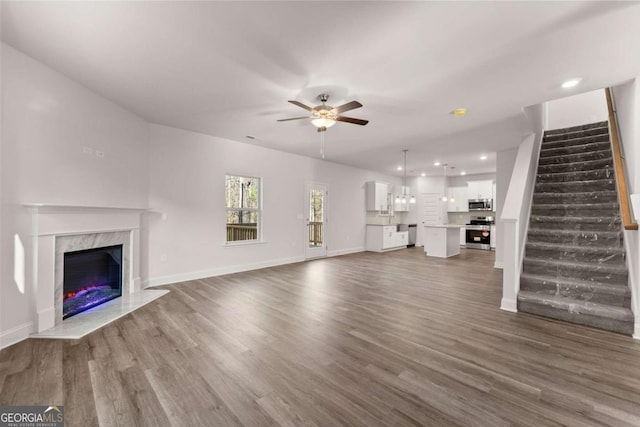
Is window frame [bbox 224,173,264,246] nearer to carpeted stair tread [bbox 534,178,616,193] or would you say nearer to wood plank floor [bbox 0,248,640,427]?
wood plank floor [bbox 0,248,640,427]

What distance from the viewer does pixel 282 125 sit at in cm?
454

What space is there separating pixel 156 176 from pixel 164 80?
2064 mm

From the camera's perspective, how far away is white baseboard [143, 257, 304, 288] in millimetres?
4539

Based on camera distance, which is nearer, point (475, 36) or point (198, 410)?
point (198, 410)

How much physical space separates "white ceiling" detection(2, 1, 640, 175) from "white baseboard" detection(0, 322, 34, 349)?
9.08ft

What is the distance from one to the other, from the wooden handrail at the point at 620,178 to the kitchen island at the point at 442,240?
3941 mm

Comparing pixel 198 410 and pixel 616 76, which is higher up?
pixel 616 76

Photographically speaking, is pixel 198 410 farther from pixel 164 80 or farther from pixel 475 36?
pixel 475 36

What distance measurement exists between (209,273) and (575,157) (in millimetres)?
7338

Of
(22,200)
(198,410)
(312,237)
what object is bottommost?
(198,410)

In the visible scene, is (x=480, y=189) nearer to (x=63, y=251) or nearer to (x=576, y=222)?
(x=576, y=222)

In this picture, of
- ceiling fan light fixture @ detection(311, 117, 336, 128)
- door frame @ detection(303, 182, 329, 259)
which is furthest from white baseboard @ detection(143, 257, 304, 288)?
ceiling fan light fixture @ detection(311, 117, 336, 128)

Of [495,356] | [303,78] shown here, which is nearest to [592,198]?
[495,356]

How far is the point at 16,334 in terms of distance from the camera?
254cm
